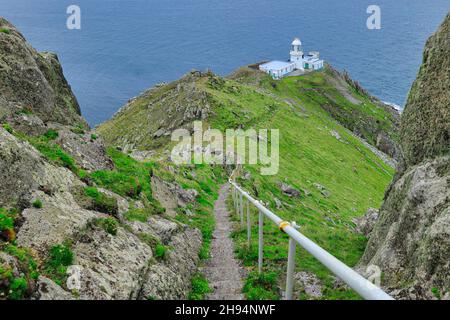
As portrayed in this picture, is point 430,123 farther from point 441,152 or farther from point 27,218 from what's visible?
point 27,218

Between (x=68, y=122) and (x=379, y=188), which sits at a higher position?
(x=68, y=122)

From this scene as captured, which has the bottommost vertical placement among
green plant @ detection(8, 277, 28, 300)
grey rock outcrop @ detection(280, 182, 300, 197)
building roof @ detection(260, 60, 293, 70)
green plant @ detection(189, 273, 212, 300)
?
grey rock outcrop @ detection(280, 182, 300, 197)

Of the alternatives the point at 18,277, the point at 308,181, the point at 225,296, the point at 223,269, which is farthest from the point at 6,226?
the point at 308,181

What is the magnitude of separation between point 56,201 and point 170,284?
4.30 metres

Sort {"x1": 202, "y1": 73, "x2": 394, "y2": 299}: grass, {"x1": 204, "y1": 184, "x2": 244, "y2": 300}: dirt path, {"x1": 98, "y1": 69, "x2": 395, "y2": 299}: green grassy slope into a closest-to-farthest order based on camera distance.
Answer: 1. {"x1": 204, "y1": 184, "x2": 244, "y2": 300}: dirt path
2. {"x1": 202, "y1": 73, "x2": 394, "y2": 299}: grass
3. {"x1": 98, "y1": 69, "x2": 395, "y2": 299}: green grassy slope

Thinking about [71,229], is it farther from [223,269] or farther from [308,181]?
[308,181]

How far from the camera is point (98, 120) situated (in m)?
152

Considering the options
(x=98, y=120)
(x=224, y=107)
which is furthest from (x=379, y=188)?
(x=98, y=120)

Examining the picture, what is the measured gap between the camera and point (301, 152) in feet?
214

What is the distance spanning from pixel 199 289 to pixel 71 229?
4666mm

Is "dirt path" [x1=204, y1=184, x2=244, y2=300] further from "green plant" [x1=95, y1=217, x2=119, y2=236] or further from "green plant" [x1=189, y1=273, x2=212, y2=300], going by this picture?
"green plant" [x1=95, y1=217, x2=119, y2=236]

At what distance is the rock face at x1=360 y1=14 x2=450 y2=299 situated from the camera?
28.0ft

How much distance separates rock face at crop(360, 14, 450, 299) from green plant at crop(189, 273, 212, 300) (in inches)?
217

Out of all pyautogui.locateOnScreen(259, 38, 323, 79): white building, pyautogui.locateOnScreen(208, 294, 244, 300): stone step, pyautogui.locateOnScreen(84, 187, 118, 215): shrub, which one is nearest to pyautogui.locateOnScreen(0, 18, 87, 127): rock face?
pyautogui.locateOnScreen(84, 187, 118, 215): shrub
